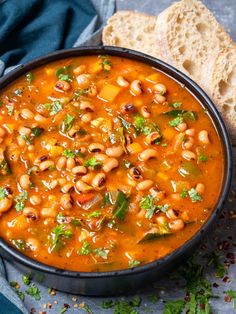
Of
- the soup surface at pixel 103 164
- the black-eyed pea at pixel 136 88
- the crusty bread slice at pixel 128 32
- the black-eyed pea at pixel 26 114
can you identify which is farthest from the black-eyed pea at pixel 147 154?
the crusty bread slice at pixel 128 32

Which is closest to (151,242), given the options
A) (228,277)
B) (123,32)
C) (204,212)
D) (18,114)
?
(204,212)

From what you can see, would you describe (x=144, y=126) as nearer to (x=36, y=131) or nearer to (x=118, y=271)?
(x=36, y=131)

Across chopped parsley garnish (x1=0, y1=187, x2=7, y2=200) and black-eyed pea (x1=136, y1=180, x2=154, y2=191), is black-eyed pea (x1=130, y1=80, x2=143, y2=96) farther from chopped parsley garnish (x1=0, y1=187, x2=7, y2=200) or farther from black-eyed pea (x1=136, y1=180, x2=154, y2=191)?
chopped parsley garnish (x1=0, y1=187, x2=7, y2=200)

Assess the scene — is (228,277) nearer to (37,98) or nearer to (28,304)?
(28,304)

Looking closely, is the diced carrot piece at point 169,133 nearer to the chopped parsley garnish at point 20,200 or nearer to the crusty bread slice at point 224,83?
the crusty bread slice at point 224,83

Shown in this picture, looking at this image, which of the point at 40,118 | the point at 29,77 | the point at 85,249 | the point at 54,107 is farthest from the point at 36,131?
the point at 85,249

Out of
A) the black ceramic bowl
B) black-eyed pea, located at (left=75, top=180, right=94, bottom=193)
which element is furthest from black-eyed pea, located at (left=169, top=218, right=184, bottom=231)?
black-eyed pea, located at (left=75, top=180, right=94, bottom=193)
